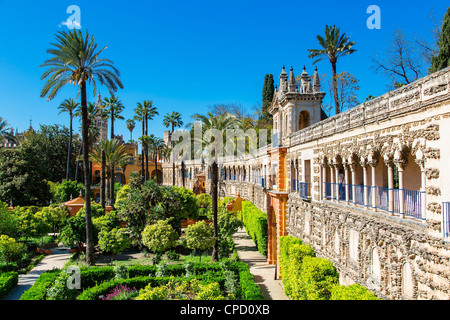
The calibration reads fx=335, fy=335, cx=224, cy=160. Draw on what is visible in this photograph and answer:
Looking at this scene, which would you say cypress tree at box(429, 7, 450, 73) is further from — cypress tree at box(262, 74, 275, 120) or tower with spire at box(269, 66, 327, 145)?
cypress tree at box(262, 74, 275, 120)

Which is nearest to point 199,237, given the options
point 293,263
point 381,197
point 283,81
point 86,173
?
point 293,263

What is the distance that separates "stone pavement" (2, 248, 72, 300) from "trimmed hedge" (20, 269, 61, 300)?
85.7 inches

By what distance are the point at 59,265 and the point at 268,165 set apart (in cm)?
2061

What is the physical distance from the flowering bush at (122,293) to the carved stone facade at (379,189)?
36.1 ft

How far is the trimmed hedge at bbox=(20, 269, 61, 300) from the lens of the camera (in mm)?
18000

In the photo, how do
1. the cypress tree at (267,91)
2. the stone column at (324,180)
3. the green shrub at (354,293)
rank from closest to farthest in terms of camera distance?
the green shrub at (354,293)
the stone column at (324,180)
the cypress tree at (267,91)

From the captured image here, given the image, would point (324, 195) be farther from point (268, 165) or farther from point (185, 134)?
point (185, 134)

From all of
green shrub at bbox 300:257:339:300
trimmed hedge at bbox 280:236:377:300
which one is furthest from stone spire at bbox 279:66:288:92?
green shrub at bbox 300:257:339:300

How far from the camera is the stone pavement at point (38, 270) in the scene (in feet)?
71.9

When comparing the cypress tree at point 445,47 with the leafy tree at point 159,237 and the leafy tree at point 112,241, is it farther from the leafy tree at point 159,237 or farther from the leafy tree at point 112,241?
the leafy tree at point 112,241

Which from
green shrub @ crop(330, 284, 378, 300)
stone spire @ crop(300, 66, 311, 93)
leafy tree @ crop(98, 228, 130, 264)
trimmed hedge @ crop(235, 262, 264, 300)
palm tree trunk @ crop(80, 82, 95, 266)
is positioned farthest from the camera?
leafy tree @ crop(98, 228, 130, 264)

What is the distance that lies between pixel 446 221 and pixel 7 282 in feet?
79.0

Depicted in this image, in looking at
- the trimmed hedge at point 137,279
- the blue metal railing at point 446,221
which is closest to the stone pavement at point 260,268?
the trimmed hedge at point 137,279
